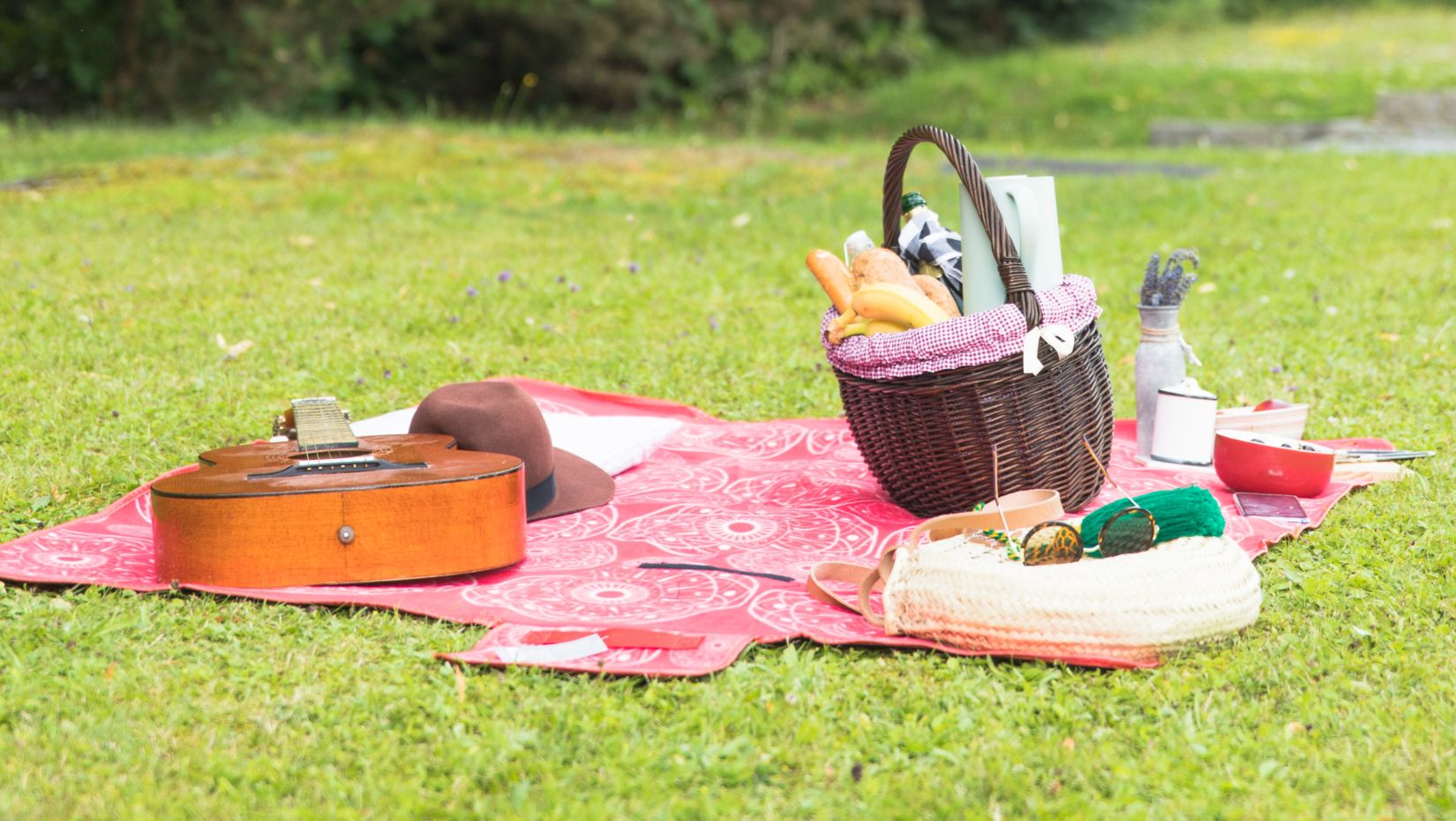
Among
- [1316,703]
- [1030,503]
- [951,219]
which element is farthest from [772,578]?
[951,219]

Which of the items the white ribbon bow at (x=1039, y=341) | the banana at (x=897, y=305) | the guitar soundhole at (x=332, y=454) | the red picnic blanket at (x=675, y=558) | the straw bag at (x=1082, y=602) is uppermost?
the banana at (x=897, y=305)

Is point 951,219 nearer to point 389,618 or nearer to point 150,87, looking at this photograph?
point 389,618

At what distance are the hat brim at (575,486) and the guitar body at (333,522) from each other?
50cm

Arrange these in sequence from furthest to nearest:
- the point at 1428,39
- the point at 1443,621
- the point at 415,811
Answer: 1. the point at 1428,39
2. the point at 1443,621
3. the point at 415,811

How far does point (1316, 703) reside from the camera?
7.52 ft

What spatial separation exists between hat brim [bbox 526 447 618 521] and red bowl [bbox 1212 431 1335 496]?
5.39 ft

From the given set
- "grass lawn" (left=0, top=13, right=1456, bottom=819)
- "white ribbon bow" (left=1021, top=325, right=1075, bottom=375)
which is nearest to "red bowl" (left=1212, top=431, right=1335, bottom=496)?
"grass lawn" (left=0, top=13, right=1456, bottom=819)

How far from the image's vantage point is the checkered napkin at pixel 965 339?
10.1ft

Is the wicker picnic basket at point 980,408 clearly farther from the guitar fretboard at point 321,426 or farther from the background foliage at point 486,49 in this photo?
the background foliage at point 486,49

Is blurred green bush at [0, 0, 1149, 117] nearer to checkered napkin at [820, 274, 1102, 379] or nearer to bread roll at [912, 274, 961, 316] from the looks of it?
bread roll at [912, 274, 961, 316]

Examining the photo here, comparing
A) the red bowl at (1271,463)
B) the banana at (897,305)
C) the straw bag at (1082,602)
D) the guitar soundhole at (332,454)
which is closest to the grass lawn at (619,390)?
the straw bag at (1082,602)

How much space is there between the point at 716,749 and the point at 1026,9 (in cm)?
1726

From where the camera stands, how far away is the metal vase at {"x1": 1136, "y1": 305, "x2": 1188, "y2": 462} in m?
3.78

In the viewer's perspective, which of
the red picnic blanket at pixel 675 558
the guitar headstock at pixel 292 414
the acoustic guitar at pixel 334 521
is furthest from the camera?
the guitar headstock at pixel 292 414
